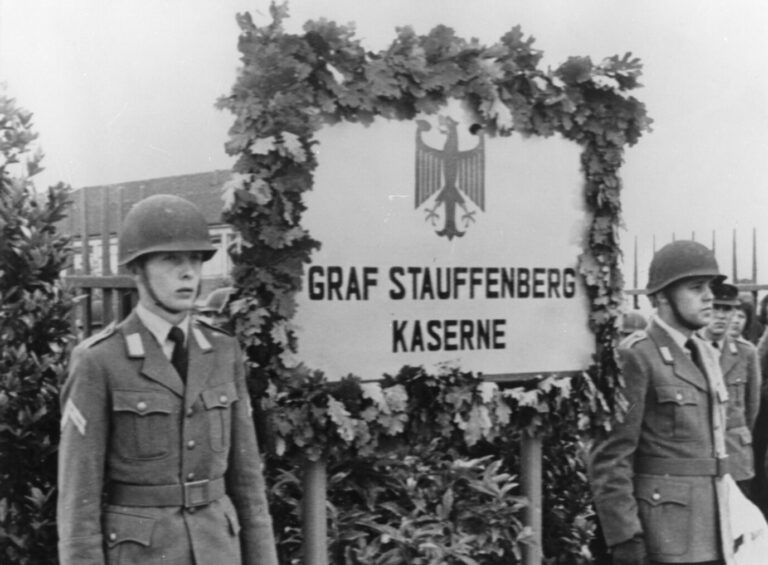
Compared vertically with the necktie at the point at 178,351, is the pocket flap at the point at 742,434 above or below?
below

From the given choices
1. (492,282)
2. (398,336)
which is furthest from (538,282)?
(398,336)

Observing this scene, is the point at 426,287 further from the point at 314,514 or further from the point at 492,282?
the point at 314,514

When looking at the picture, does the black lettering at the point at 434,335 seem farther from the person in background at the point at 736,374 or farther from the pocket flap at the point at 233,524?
the person in background at the point at 736,374

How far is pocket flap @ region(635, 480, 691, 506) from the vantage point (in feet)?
13.6

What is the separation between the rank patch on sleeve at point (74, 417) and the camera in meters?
2.88

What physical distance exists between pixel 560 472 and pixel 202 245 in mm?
2851

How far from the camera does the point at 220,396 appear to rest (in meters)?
3.17

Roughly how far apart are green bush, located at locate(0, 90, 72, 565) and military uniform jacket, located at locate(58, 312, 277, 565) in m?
0.48

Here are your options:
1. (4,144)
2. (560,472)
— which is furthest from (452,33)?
(560,472)

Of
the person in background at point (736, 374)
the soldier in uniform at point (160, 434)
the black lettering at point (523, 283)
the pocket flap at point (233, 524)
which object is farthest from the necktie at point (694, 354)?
the pocket flap at point (233, 524)

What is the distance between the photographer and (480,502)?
14.4 ft

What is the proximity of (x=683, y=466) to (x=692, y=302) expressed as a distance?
28.0 inches

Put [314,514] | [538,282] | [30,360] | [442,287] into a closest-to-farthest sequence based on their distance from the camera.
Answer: [30,360] < [314,514] < [442,287] < [538,282]

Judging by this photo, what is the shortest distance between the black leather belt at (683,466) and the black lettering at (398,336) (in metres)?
1.20
